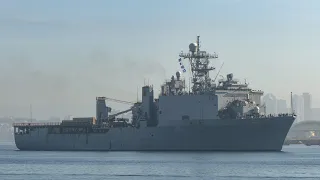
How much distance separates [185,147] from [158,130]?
3803 mm

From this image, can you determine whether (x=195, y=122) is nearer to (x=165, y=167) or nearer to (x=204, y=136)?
(x=204, y=136)

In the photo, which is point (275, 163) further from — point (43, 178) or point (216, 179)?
point (43, 178)

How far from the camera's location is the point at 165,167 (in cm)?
6619

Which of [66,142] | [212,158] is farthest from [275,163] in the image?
[66,142]

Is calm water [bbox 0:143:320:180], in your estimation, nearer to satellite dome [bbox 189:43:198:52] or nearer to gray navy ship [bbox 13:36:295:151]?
gray navy ship [bbox 13:36:295:151]

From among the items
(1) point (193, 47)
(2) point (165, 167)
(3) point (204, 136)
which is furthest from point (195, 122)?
(2) point (165, 167)

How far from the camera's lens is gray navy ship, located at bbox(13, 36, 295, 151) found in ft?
266

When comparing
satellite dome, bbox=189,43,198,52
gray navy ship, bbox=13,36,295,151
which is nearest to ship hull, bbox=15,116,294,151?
gray navy ship, bbox=13,36,295,151

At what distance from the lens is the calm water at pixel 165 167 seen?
59031 mm

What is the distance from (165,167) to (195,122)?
17253 millimetres

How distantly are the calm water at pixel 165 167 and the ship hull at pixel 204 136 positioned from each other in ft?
4.79

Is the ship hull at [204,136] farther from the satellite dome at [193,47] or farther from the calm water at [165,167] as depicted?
the satellite dome at [193,47]

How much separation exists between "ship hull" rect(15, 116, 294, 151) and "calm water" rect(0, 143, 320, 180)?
146cm

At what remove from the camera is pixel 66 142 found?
3858 inches
